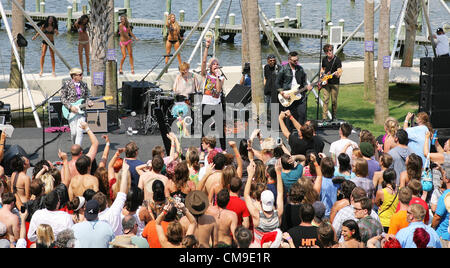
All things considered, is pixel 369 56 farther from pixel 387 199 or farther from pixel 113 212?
pixel 113 212

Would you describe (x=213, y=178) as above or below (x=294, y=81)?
below

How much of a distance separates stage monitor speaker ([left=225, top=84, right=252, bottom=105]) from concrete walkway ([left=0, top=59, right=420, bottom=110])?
1647 millimetres

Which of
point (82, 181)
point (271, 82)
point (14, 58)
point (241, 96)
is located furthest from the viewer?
point (14, 58)

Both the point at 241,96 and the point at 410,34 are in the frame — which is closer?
the point at 241,96

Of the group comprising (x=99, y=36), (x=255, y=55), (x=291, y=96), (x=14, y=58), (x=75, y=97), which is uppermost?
(x=99, y=36)

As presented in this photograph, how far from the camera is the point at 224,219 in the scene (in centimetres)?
743

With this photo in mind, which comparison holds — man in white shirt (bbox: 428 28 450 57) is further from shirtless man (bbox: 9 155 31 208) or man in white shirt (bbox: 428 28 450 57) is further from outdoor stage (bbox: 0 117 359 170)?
shirtless man (bbox: 9 155 31 208)

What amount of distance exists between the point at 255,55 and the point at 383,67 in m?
→ 2.57

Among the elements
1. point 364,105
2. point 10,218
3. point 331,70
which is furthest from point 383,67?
point 10,218

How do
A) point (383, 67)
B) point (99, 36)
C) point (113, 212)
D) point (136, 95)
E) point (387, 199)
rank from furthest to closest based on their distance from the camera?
point (383, 67), point (99, 36), point (136, 95), point (387, 199), point (113, 212)

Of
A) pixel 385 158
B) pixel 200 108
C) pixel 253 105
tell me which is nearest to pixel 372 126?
pixel 253 105

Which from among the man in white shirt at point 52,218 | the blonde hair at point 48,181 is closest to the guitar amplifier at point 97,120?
the blonde hair at point 48,181

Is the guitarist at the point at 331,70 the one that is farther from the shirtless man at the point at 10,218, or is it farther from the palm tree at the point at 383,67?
the shirtless man at the point at 10,218

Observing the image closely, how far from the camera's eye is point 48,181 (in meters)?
8.35
